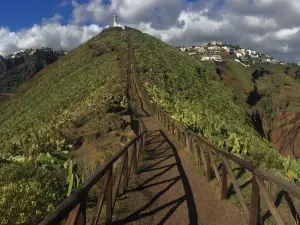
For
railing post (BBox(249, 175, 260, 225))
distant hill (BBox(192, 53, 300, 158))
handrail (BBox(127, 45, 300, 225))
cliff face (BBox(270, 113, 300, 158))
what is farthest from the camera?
distant hill (BBox(192, 53, 300, 158))

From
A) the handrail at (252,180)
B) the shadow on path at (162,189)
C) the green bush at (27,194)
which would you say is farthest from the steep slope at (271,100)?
the green bush at (27,194)

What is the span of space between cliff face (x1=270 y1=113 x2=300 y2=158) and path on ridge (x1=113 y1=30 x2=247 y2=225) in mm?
64761

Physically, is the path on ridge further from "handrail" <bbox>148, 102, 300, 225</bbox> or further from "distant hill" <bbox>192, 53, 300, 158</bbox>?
"distant hill" <bbox>192, 53, 300, 158</bbox>

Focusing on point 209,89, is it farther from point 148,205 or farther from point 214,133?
point 148,205

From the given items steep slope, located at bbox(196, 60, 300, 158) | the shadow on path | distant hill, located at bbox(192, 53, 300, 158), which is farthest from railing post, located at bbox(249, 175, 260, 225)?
distant hill, located at bbox(192, 53, 300, 158)

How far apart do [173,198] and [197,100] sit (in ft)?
99.1

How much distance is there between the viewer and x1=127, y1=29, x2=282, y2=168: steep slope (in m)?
18.6

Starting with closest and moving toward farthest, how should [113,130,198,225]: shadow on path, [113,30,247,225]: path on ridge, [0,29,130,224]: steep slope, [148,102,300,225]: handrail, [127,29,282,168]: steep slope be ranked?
1. [148,102,300,225]: handrail
2. [0,29,130,224]: steep slope
3. [113,30,247,225]: path on ridge
4. [113,130,198,225]: shadow on path
5. [127,29,282,168]: steep slope

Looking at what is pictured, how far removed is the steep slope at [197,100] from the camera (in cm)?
1865

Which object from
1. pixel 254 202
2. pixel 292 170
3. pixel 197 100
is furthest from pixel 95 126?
pixel 197 100

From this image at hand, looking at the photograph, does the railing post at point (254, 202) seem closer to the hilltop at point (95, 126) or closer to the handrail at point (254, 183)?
the handrail at point (254, 183)

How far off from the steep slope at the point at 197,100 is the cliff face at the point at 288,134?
23.3 metres

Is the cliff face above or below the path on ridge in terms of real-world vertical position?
below

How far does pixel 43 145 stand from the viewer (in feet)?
48.2
